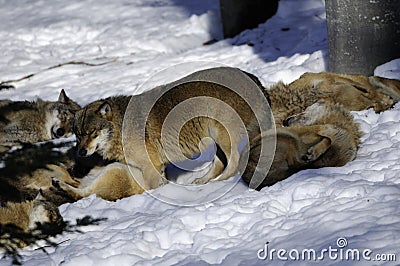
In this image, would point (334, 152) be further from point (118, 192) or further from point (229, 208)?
point (118, 192)

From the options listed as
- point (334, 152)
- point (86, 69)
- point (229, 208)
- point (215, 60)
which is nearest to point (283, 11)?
point (215, 60)

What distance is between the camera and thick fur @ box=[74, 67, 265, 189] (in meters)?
6.23

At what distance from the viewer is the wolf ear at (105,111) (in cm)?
661

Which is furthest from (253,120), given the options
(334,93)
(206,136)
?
(334,93)

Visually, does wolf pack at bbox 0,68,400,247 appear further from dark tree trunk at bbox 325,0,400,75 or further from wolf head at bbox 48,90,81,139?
wolf head at bbox 48,90,81,139

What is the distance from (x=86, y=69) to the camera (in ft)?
34.8

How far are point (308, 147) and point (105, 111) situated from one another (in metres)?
1.96

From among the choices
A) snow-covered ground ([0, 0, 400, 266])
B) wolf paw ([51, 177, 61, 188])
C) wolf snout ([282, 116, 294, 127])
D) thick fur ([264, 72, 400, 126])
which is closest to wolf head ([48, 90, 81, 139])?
snow-covered ground ([0, 0, 400, 266])

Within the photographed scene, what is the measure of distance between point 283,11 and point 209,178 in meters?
6.04

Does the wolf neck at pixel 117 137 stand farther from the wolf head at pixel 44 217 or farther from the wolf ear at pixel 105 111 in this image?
the wolf head at pixel 44 217

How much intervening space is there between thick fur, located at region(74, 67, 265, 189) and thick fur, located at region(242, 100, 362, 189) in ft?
1.02

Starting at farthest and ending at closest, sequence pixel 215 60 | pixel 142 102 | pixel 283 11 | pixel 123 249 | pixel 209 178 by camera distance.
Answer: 1. pixel 283 11
2. pixel 215 60
3. pixel 142 102
4. pixel 209 178
5. pixel 123 249

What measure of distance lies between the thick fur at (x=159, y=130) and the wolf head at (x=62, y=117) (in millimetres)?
1623

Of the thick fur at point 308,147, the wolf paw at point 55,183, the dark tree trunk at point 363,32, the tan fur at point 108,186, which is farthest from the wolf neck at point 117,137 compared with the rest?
the dark tree trunk at point 363,32
